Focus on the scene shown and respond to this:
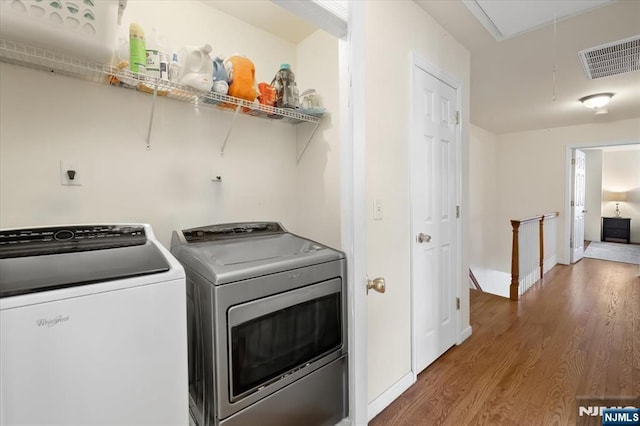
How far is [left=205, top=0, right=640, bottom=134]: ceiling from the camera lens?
1.88 m

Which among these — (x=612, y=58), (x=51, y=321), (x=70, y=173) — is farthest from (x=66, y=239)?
(x=612, y=58)

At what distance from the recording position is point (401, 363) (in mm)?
1929

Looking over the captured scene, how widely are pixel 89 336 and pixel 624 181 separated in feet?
36.5

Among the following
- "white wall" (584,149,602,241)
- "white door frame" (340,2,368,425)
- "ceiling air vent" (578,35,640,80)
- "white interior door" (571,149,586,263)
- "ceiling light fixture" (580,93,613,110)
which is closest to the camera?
"white door frame" (340,2,368,425)

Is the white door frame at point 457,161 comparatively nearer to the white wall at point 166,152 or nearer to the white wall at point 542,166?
the white wall at point 166,152

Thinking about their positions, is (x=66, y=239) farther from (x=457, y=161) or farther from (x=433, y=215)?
(x=457, y=161)

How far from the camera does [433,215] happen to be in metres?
2.21

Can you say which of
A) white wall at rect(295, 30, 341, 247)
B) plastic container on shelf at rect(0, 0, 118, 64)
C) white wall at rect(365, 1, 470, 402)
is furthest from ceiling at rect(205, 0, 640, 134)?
plastic container on shelf at rect(0, 0, 118, 64)

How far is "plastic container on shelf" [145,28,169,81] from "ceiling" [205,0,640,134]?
55cm

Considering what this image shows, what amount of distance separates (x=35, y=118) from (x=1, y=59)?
0.74 ft

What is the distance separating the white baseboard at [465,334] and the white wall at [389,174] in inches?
30.5

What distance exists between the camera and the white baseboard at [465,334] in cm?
251

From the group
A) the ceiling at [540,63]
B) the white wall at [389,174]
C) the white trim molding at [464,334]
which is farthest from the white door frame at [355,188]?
the white trim molding at [464,334]

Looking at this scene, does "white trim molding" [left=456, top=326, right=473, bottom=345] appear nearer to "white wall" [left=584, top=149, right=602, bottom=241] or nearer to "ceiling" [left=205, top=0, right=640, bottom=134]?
"ceiling" [left=205, top=0, right=640, bottom=134]
